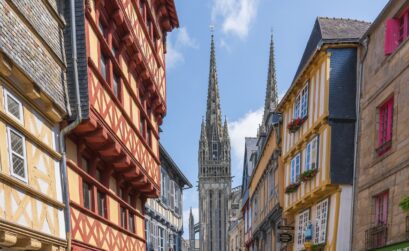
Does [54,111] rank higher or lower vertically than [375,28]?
lower

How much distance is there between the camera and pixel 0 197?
653 centimetres

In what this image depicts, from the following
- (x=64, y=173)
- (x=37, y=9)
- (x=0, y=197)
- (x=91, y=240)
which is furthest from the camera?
(x=91, y=240)

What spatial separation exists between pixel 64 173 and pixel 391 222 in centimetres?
646

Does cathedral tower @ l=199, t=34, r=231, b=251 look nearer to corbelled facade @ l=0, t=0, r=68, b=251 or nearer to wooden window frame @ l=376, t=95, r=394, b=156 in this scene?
wooden window frame @ l=376, t=95, r=394, b=156

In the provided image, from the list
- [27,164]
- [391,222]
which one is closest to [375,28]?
[391,222]

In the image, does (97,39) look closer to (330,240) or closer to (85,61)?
(85,61)

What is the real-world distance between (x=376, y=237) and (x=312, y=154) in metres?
3.84

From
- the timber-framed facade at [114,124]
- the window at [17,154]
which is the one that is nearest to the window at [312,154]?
the timber-framed facade at [114,124]

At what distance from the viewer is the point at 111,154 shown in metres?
11.0

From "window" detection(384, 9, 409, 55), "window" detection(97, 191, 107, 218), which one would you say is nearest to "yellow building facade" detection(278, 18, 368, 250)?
"window" detection(384, 9, 409, 55)

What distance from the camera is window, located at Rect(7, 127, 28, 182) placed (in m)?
7.01

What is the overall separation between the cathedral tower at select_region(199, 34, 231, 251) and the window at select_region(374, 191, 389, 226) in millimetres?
89954

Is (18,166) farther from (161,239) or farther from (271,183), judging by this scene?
(271,183)

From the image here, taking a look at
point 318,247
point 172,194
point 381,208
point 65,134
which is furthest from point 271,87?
point 65,134
